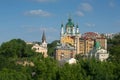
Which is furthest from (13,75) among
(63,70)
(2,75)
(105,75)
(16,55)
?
(16,55)

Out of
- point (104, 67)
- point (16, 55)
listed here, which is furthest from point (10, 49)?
point (104, 67)

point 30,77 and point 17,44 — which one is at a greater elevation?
point 17,44

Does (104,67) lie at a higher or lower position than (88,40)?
lower

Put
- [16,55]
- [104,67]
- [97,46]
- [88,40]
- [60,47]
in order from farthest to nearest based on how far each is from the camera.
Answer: [88,40] < [60,47] < [97,46] < [16,55] < [104,67]

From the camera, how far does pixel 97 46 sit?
9544cm

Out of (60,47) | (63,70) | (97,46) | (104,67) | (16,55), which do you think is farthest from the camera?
(60,47)

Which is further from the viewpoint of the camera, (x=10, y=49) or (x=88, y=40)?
(x=88, y=40)

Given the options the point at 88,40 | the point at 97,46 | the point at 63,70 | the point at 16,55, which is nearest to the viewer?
the point at 63,70

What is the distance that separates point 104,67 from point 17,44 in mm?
48779

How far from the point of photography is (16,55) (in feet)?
289

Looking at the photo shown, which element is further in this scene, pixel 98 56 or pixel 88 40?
pixel 88 40

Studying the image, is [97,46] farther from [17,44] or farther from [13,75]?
[13,75]

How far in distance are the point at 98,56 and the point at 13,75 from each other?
4966 centimetres

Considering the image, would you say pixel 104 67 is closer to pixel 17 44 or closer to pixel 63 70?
pixel 63 70
